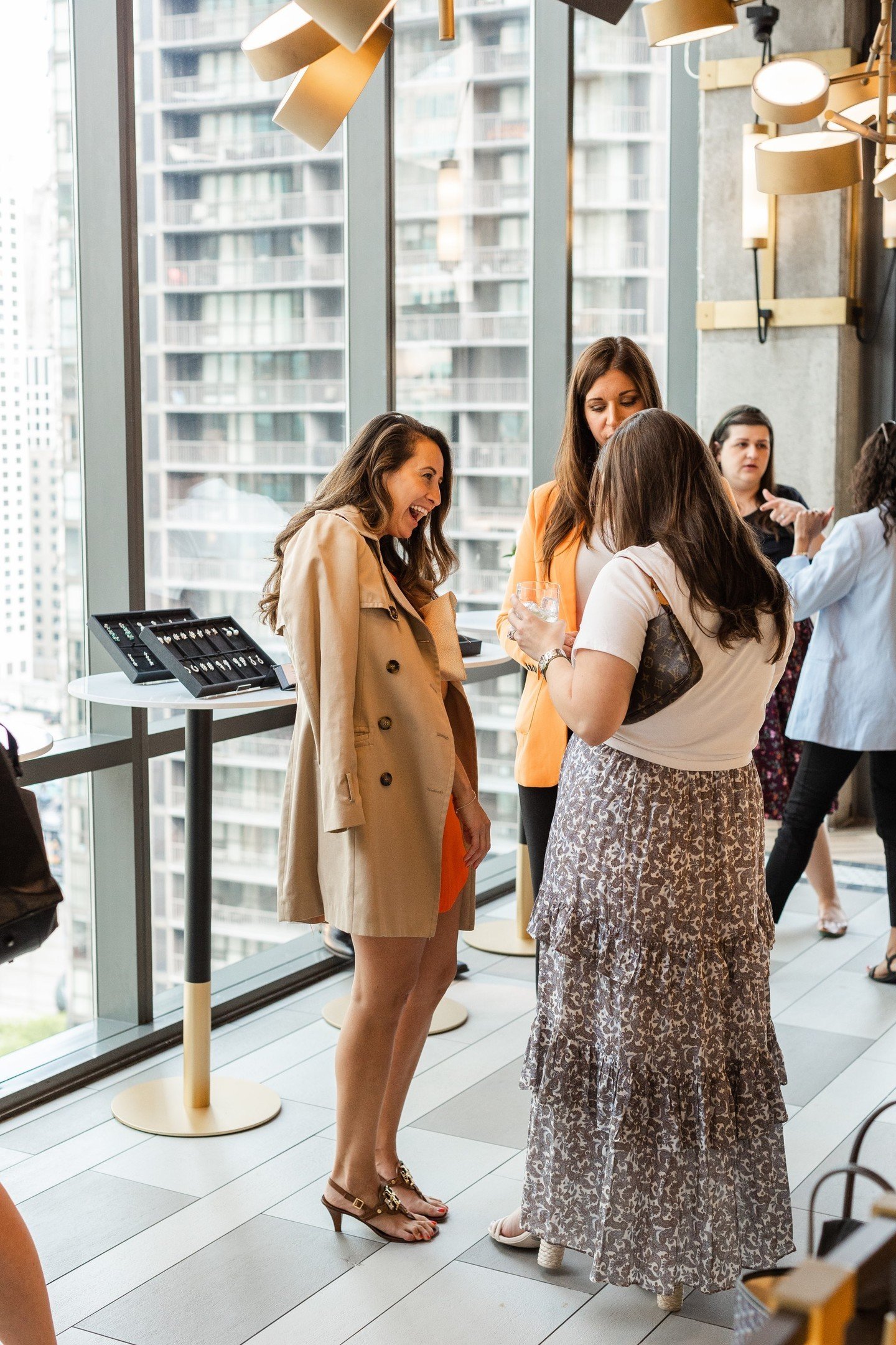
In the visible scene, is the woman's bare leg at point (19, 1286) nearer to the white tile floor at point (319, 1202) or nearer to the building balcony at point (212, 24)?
the white tile floor at point (319, 1202)

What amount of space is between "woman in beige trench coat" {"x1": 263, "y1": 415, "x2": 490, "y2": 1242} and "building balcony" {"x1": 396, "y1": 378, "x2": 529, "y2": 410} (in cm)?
205

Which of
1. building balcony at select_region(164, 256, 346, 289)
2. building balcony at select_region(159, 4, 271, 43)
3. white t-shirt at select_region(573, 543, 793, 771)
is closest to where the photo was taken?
white t-shirt at select_region(573, 543, 793, 771)

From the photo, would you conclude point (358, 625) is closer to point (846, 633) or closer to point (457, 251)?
point (846, 633)

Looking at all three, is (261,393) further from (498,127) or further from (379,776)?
(379,776)

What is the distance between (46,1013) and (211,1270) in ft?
4.02

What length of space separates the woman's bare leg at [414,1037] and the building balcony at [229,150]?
7.36 feet

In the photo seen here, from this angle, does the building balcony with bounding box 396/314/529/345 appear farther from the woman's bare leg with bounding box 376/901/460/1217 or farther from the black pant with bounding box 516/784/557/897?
the woman's bare leg with bounding box 376/901/460/1217

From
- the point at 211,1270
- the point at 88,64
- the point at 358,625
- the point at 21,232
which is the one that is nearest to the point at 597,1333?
the point at 211,1270

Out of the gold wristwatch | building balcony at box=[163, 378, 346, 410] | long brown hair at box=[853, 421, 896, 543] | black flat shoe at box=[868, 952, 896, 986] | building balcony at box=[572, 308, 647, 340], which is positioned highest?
building balcony at box=[572, 308, 647, 340]

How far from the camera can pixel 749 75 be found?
19.0 ft

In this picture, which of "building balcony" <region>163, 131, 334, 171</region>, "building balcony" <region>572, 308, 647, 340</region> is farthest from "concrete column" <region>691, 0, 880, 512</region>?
"building balcony" <region>163, 131, 334, 171</region>

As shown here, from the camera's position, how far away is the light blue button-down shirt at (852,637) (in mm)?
3873

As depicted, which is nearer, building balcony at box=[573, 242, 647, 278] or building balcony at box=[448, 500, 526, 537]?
building balcony at box=[448, 500, 526, 537]

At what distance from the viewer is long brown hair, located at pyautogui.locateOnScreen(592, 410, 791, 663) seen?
2107 mm
